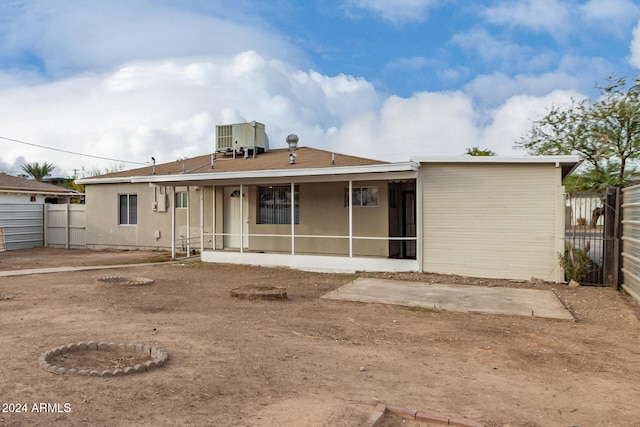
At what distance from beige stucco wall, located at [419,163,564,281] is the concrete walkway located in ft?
3.84

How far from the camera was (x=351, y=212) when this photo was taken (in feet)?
40.4

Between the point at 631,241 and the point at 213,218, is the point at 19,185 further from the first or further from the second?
the point at 631,241

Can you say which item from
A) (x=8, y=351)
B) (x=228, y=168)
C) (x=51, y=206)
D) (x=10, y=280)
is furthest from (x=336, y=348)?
(x=51, y=206)

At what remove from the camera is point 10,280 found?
10758 millimetres

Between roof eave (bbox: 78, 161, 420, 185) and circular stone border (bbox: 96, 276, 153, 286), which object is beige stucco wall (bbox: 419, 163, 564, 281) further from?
circular stone border (bbox: 96, 276, 153, 286)

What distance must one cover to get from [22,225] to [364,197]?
49.7 ft

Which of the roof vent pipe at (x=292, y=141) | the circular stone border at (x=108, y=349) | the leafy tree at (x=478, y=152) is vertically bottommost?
the circular stone border at (x=108, y=349)

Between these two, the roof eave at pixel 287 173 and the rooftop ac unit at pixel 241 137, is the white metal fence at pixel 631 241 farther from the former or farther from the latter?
the rooftop ac unit at pixel 241 137

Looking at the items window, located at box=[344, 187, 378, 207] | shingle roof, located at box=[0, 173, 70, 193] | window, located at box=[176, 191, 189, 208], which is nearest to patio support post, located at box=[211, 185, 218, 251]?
window, located at box=[176, 191, 189, 208]

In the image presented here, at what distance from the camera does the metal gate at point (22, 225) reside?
754 inches

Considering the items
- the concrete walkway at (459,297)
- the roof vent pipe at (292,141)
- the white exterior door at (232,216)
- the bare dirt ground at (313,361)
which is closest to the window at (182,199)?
the white exterior door at (232,216)

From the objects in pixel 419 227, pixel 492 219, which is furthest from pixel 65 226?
pixel 492 219

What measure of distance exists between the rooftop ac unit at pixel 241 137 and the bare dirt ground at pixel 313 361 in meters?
9.96

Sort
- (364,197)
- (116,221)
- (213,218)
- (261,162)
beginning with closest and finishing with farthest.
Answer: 1. (364,197)
2. (261,162)
3. (213,218)
4. (116,221)
